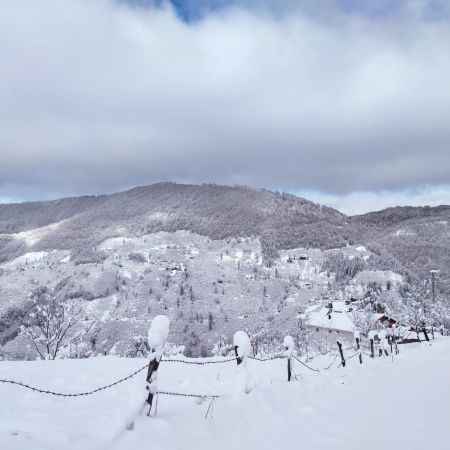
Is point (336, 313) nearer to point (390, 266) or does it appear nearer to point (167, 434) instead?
point (167, 434)

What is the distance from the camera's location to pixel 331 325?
67688 mm

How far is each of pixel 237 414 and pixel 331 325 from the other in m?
65.8

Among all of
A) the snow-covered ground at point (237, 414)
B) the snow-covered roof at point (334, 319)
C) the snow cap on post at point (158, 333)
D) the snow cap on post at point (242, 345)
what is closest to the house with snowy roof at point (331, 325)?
the snow-covered roof at point (334, 319)

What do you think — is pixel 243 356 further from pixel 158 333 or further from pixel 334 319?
pixel 334 319

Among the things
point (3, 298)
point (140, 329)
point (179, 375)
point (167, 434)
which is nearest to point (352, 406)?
point (167, 434)

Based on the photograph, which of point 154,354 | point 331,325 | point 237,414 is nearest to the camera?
point 154,354

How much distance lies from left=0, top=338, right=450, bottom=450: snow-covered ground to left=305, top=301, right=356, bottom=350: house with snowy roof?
2208 inches

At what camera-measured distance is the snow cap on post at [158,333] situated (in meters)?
5.52

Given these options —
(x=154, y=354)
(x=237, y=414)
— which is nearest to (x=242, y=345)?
(x=237, y=414)

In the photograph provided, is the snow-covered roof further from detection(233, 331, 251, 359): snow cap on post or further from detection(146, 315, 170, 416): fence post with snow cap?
detection(146, 315, 170, 416): fence post with snow cap

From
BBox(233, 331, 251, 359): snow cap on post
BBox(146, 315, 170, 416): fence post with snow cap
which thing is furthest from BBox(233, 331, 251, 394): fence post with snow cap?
BBox(146, 315, 170, 416): fence post with snow cap

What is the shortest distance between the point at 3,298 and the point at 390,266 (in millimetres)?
155011

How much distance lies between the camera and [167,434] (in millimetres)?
5215

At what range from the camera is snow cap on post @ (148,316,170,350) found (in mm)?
5520
